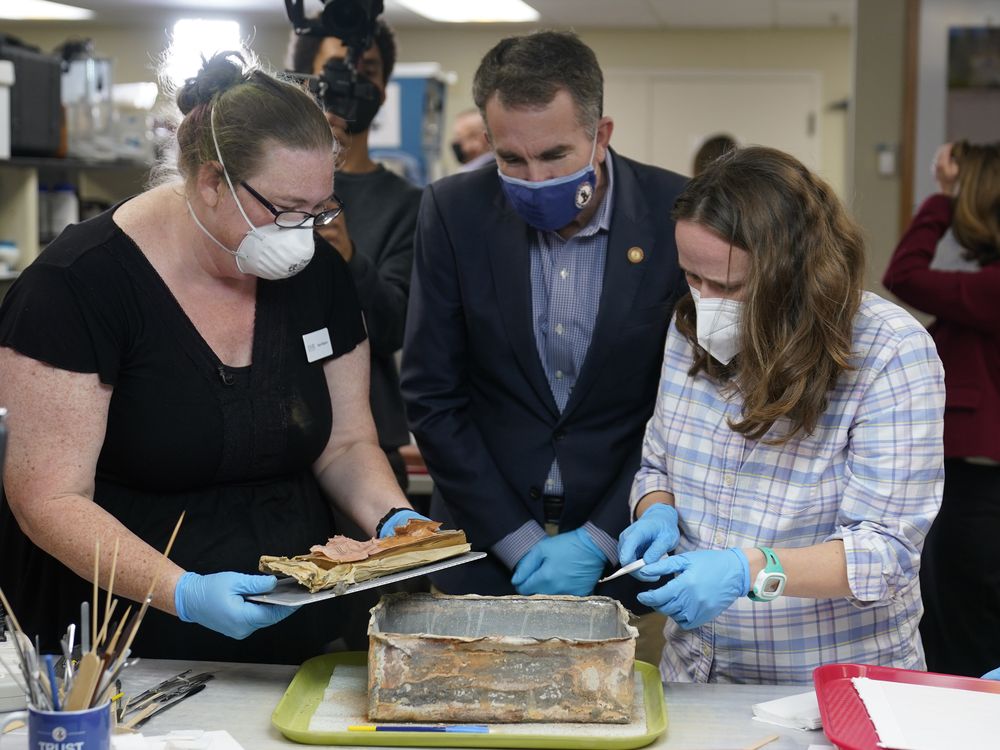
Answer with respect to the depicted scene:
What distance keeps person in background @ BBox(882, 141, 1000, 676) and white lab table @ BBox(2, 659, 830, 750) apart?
1.60 metres

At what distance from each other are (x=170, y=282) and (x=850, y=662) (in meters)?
1.09

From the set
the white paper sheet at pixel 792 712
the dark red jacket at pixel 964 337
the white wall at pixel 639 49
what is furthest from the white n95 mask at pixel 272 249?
the white wall at pixel 639 49

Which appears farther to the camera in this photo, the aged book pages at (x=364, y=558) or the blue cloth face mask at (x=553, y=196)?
the blue cloth face mask at (x=553, y=196)

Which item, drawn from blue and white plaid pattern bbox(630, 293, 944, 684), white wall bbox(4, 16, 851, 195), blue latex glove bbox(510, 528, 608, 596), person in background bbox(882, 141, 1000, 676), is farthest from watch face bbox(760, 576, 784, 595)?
white wall bbox(4, 16, 851, 195)

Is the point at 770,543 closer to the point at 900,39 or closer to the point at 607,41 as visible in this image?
the point at 900,39

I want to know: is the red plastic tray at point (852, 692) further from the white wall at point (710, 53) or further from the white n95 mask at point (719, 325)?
the white wall at point (710, 53)

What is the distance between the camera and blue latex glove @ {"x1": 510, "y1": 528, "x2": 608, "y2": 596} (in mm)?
1826

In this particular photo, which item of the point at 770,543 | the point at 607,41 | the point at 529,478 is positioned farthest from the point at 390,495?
the point at 607,41

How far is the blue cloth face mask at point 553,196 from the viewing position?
1848mm

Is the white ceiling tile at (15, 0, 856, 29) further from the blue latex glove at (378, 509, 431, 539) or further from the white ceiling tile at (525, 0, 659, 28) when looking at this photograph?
the blue latex glove at (378, 509, 431, 539)

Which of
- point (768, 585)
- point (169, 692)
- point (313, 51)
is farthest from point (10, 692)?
point (313, 51)

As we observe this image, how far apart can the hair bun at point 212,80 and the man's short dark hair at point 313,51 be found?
1.07 meters

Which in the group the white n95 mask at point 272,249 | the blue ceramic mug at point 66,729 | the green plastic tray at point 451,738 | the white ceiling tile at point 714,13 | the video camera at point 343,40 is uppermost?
the white ceiling tile at point 714,13

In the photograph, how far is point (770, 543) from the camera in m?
1.54
